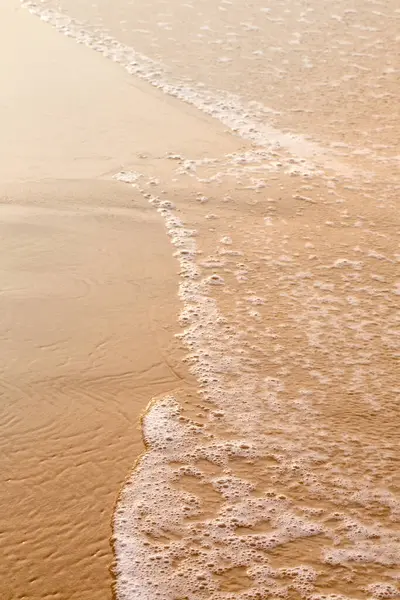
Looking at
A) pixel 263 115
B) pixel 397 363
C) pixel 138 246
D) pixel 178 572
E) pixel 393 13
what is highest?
pixel 393 13

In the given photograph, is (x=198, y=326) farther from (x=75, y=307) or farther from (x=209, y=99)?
(x=209, y=99)

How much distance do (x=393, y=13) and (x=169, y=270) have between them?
19.9 feet

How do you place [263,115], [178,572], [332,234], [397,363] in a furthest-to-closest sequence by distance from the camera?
[263,115] < [332,234] < [397,363] < [178,572]

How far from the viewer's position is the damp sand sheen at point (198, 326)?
10.5ft

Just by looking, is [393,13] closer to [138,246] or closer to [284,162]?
[284,162]

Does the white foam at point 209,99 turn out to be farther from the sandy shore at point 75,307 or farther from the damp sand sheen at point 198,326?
the sandy shore at point 75,307

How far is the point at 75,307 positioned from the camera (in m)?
4.55

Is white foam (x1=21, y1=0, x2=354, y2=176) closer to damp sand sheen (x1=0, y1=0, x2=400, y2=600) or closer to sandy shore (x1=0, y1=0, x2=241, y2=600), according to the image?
damp sand sheen (x1=0, y1=0, x2=400, y2=600)

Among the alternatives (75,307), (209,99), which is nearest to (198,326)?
(75,307)

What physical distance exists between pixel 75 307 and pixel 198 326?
2.37 ft

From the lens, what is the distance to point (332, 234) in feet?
17.6

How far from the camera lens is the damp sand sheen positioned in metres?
3.20

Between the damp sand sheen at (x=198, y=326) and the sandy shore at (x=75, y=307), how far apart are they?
14 mm

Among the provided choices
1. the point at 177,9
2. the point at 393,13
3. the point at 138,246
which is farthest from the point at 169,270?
the point at 393,13
